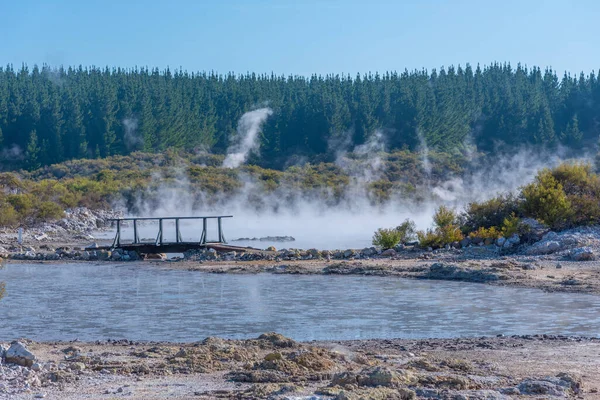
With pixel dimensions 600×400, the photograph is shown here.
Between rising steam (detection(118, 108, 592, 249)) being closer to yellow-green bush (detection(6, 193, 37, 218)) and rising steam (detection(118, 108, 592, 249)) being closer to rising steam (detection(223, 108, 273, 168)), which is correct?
rising steam (detection(223, 108, 273, 168))

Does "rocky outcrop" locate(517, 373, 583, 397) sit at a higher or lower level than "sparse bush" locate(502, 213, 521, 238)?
lower

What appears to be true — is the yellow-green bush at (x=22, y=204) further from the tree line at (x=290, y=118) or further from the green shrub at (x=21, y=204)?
the tree line at (x=290, y=118)

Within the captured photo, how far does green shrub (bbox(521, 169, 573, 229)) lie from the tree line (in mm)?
59057

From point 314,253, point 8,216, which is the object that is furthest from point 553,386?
point 8,216

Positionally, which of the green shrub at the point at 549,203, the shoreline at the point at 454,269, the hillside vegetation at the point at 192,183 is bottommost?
the shoreline at the point at 454,269

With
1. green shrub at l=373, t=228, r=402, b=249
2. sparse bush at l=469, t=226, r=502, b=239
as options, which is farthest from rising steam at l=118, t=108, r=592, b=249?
sparse bush at l=469, t=226, r=502, b=239

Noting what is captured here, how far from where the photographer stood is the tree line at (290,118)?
9250cm

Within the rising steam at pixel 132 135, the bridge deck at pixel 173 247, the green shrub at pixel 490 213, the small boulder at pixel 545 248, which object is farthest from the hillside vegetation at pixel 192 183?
the small boulder at pixel 545 248

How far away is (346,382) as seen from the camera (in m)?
9.73

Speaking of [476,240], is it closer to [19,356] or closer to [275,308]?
[275,308]

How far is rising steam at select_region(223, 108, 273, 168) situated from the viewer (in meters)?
88.7

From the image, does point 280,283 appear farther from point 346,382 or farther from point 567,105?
point 567,105

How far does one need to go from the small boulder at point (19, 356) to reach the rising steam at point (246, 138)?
245 feet

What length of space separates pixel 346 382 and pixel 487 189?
61.6m
